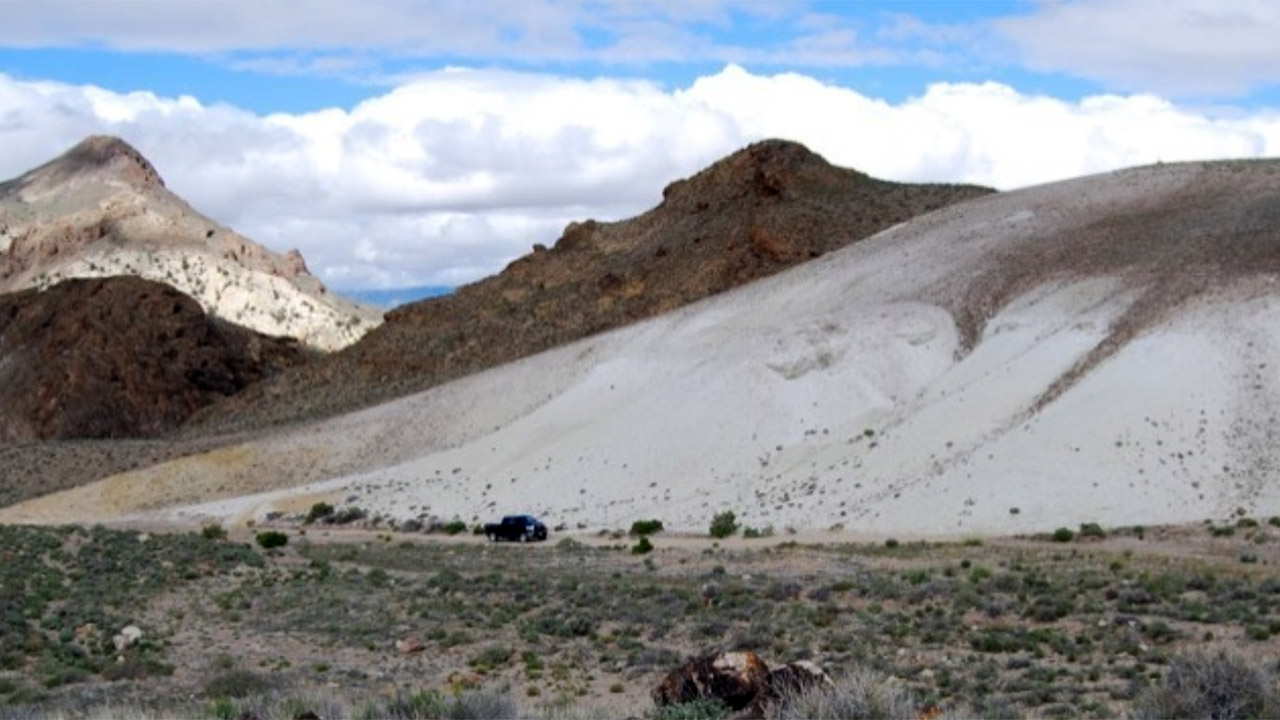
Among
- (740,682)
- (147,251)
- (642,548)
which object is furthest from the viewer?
(147,251)

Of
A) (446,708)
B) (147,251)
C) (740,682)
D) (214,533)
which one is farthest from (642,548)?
(147,251)

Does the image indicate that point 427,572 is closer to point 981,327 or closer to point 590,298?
point 981,327

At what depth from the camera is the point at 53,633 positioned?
2808 centimetres

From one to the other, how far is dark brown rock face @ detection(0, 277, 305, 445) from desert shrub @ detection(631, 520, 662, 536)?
42.8 m

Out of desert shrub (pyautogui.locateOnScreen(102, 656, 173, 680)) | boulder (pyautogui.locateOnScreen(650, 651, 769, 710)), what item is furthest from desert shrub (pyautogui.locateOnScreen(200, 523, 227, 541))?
boulder (pyautogui.locateOnScreen(650, 651, 769, 710))

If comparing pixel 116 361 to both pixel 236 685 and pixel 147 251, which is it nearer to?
pixel 147 251

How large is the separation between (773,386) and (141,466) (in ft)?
84.2

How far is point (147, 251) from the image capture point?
122938 millimetres

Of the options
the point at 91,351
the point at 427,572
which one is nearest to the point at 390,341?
the point at 91,351

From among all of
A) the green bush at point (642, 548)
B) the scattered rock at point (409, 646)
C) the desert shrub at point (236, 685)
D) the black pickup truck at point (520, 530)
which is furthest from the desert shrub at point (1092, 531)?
the desert shrub at point (236, 685)

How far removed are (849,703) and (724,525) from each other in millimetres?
31192

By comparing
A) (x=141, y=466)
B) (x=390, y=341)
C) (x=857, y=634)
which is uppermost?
(x=390, y=341)

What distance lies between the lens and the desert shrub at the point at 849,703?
14.2m

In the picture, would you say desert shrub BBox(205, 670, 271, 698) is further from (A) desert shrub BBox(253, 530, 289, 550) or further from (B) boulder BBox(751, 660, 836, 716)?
(A) desert shrub BBox(253, 530, 289, 550)
